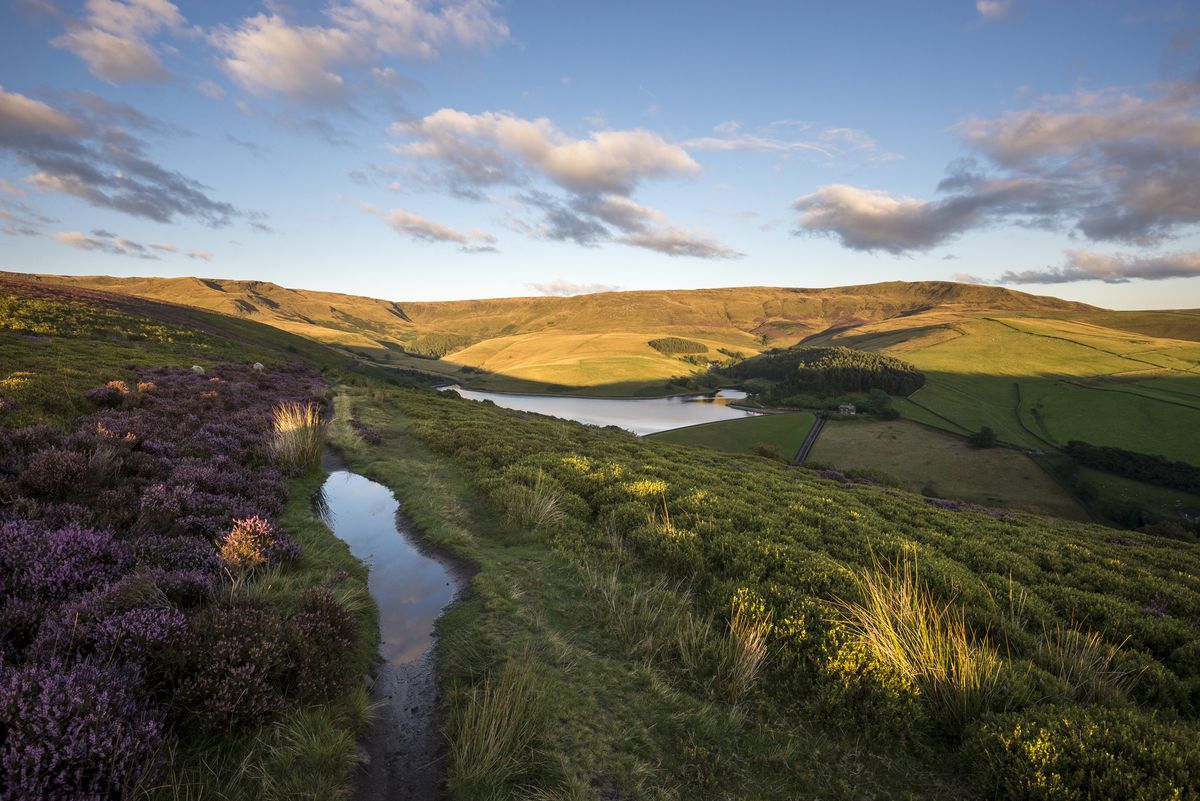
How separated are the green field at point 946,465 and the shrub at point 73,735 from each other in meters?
63.9

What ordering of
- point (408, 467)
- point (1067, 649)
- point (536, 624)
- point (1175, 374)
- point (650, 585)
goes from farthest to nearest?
point (1175, 374), point (408, 467), point (650, 585), point (536, 624), point (1067, 649)

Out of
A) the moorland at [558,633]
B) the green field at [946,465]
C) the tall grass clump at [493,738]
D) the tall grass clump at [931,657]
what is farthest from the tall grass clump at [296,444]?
the green field at [946,465]

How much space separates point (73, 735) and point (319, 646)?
8.26 feet

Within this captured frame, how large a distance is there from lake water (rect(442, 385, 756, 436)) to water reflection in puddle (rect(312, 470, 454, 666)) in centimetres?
8839

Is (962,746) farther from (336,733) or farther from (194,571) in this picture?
(194,571)

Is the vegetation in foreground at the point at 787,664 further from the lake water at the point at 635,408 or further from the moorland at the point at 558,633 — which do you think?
the lake water at the point at 635,408

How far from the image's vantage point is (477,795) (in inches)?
188

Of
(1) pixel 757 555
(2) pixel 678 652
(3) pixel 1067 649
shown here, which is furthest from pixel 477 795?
(3) pixel 1067 649

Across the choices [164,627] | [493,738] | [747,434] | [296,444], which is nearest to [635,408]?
[747,434]

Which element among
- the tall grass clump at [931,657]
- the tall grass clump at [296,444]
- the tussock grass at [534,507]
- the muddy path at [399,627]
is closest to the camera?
the muddy path at [399,627]

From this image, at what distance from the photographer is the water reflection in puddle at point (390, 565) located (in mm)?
7648

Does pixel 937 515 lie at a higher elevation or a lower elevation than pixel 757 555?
lower

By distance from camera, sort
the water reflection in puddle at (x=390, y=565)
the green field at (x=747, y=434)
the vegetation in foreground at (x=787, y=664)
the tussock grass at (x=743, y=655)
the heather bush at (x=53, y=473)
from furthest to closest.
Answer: the green field at (x=747, y=434) → the water reflection in puddle at (x=390, y=565) → the heather bush at (x=53, y=473) → the tussock grass at (x=743, y=655) → the vegetation in foreground at (x=787, y=664)

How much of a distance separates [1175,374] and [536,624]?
7090 inches
